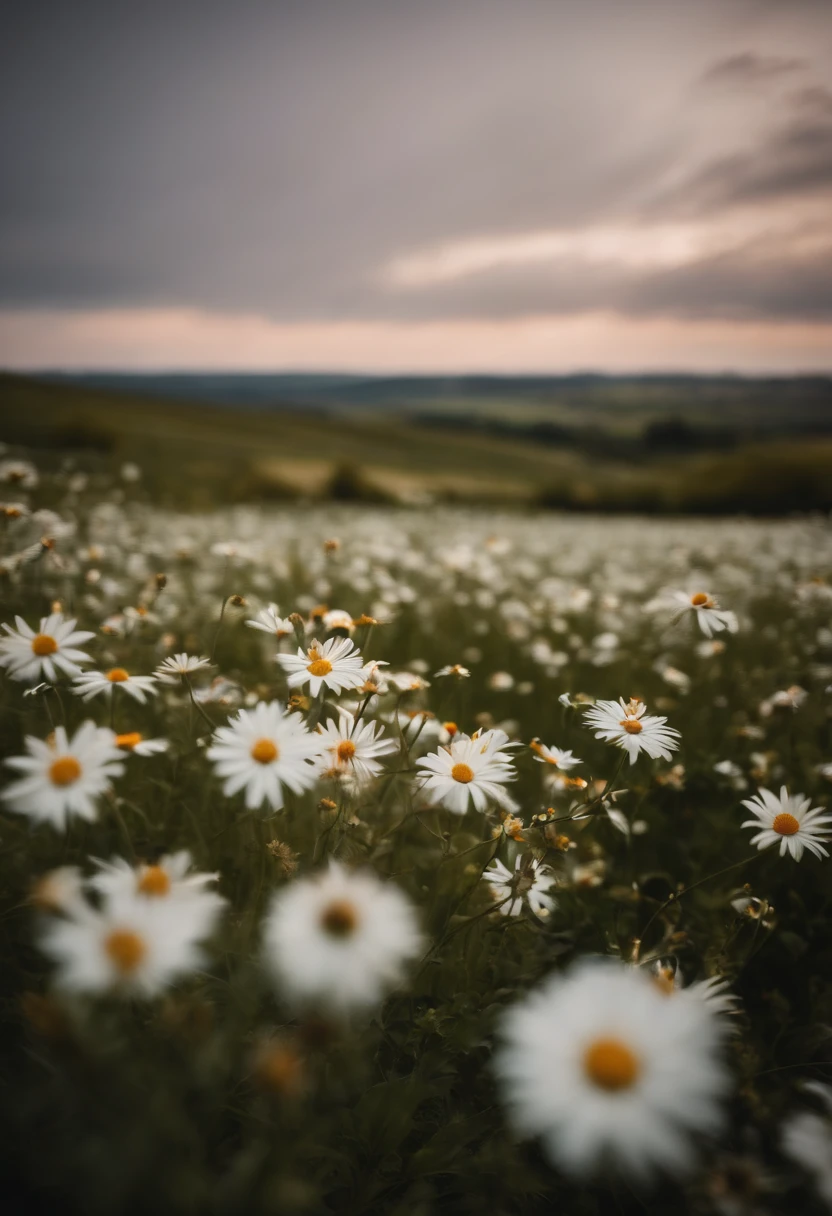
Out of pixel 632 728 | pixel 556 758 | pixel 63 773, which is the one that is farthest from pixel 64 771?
pixel 632 728

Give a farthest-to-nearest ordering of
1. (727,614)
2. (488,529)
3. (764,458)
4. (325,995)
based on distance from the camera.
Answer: (764,458) → (488,529) → (727,614) → (325,995)

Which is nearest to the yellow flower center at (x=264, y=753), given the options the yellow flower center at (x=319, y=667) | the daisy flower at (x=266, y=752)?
the daisy flower at (x=266, y=752)

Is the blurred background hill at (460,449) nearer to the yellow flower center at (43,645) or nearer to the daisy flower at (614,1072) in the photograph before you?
the yellow flower center at (43,645)

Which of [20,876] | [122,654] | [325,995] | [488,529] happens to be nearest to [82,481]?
[122,654]

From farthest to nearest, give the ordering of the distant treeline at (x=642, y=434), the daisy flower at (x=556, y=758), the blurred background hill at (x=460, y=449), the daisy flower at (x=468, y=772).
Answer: the distant treeline at (x=642, y=434) → the blurred background hill at (x=460, y=449) → the daisy flower at (x=556, y=758) → the daisy flower at (x=468, y=772)

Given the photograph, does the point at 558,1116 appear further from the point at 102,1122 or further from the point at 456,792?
the point at 456,792

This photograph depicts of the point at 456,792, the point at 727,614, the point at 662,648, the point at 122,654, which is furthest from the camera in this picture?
the point at 662,648
